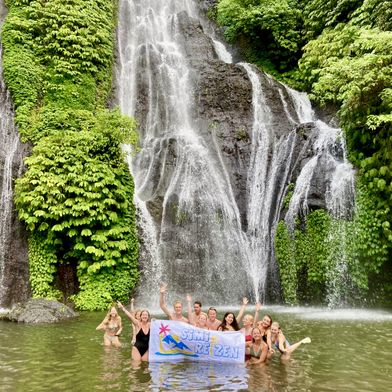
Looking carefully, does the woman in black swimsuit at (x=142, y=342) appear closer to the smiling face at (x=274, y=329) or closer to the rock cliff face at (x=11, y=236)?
the smiling face at (x=274, y=329)

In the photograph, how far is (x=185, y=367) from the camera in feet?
25.5

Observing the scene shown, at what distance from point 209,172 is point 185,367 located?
11446mm

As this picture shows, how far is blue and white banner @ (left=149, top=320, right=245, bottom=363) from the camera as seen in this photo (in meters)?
8.05

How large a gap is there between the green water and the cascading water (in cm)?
564

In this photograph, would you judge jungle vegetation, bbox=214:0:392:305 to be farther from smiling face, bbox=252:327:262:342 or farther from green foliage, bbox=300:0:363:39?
smiling face, bbox=252:327:262:342

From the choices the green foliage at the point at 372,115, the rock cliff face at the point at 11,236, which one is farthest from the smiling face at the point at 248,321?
the rock cliff face at the point at 11,236

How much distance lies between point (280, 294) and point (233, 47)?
1658 centimetres

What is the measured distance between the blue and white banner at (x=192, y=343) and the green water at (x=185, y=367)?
200mm

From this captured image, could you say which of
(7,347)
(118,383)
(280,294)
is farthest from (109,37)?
(118,383)

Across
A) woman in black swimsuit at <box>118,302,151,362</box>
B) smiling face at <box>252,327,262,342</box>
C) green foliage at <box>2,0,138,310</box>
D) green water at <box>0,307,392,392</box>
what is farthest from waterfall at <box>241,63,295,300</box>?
woman in black swimsuit at <box>118,302,151,362</box>

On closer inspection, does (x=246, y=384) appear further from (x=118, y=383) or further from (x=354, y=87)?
(x=354, y=87)

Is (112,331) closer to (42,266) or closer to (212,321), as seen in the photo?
(212,321)

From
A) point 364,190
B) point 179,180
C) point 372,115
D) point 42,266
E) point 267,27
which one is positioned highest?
point 267,27

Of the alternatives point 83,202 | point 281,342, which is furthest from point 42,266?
point 281,342
